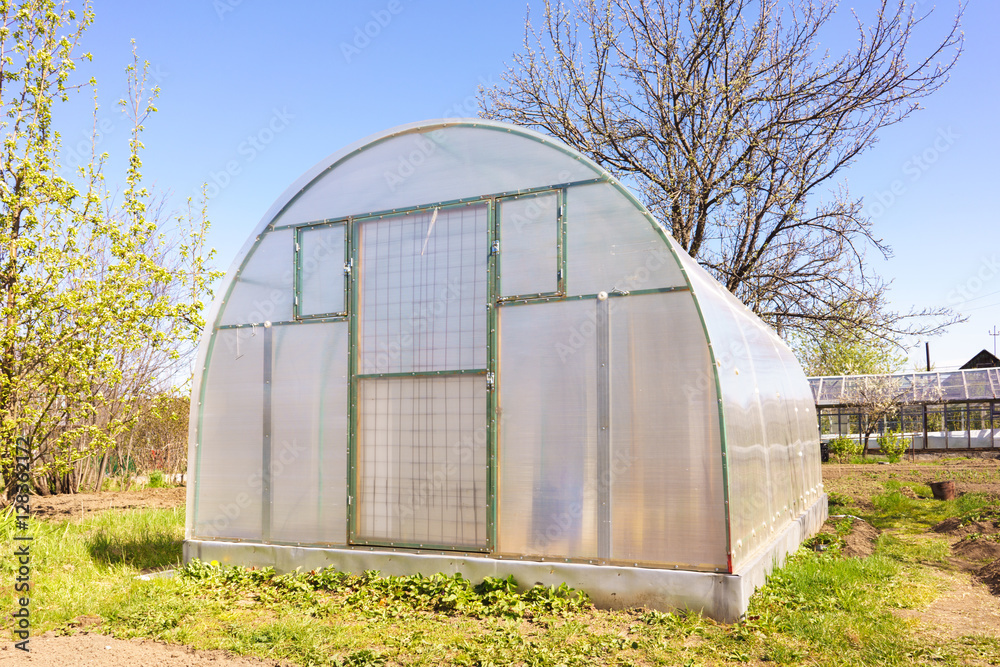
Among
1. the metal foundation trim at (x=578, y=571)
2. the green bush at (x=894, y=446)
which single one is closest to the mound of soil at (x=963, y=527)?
the metal foundation trim at (x=578, y=571)

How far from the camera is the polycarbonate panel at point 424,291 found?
23.0 feet

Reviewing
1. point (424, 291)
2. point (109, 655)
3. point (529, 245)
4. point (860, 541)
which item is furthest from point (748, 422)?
point (109, 655)

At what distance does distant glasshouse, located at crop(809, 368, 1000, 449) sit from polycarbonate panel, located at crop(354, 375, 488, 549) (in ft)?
81.1

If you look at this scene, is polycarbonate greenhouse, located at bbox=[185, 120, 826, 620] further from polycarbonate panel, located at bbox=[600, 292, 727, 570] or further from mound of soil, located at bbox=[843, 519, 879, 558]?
mound of soil, located at bbox=[843, 519, 879, 558]

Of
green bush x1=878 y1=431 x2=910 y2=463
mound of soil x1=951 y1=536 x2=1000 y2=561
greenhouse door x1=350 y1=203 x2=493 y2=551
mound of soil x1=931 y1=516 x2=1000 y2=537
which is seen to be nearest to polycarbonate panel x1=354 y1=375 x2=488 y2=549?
greenhouse door x1=350 y1=203 x2=493 y2=551

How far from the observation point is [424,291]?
284 inches

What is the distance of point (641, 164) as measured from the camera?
1662 centimetres

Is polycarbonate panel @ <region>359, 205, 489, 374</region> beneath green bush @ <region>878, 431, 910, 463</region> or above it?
above

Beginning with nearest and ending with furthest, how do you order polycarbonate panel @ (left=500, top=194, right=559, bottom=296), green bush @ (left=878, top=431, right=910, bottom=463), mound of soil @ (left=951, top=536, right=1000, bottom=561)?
1. polycarbonate panel @ (left=500, top=194, right=559, bottom=296)
2. mound of soil @ (left=951, top=536, right=1000, bottom=561)
3. green bush @ (left=878, top=431, right=910, bottom=463)

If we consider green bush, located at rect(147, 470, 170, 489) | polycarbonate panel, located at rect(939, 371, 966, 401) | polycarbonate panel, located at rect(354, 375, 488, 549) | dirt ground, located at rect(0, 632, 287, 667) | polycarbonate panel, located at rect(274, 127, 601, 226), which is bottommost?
dirt ground, located at rect(0, 632, 287, 667)

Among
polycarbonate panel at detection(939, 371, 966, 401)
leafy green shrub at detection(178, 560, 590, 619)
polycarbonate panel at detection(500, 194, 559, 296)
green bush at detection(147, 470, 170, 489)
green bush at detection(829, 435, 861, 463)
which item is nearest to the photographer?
leafy green shrub at detection(178, 560, 590, 619)

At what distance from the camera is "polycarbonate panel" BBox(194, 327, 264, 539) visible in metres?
7.68

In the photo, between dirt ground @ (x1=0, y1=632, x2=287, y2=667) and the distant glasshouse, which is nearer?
dirt ground @ (x1=0, y1=632, x2=287, y2=667)

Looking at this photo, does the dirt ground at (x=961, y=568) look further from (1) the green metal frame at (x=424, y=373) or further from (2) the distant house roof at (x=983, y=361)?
(2) the distant house roof at (x=983, y=361)
